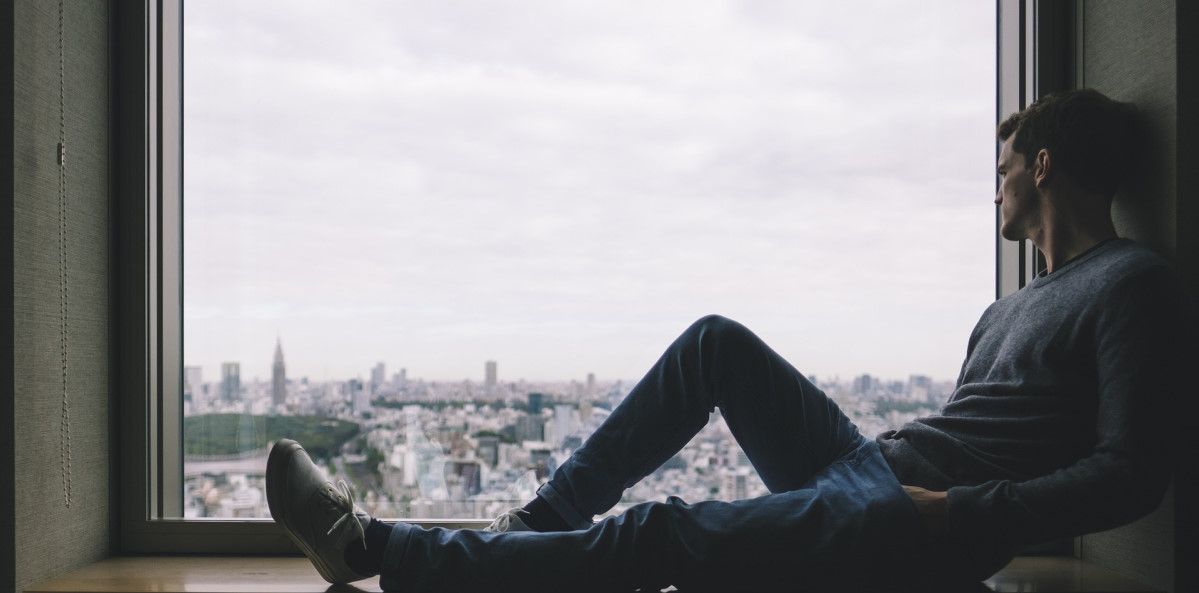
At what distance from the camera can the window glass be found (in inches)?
77.3

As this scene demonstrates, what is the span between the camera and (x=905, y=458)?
5.06 ft

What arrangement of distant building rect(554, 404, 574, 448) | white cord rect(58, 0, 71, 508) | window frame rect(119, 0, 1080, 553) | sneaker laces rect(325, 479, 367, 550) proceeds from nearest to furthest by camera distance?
sneaker laces rect(325, 479, 367, 550)
white cord rect(58, 0, 71, 508)
window frame rect(119, 0, 1080, 553)
distant building rect(554, 404, 574, 448)

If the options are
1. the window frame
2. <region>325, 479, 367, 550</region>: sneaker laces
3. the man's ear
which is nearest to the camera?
<region>325, 479, 367, 550</region>: sneaker laces

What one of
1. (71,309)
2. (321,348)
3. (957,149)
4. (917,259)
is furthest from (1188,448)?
(71,309)

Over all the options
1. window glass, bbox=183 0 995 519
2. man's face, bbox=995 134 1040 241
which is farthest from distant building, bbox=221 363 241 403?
man's face, bbox=995 134 1040 241

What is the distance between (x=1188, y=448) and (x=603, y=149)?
51.3 inches

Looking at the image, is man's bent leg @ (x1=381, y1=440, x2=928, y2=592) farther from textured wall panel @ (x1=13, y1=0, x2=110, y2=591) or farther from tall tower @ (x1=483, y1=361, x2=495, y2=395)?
textured wall panel @ (x1=13, y1=0, x2=110, y2=591)

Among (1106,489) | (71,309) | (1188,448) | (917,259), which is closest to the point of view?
(1106,489)

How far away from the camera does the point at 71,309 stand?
1.73 meters

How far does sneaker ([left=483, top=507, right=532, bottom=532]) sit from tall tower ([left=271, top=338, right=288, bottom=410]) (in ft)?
2.27

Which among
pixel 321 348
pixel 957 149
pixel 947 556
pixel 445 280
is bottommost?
pixel 947 556

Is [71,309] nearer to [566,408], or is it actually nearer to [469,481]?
[469,481]

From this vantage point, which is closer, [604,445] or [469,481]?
[604,445]

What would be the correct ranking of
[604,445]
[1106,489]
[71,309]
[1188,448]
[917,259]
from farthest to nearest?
1. [917,259]
2. [71,309]
3. [604,445]
4. [1188,448]
5. [1106,489]
